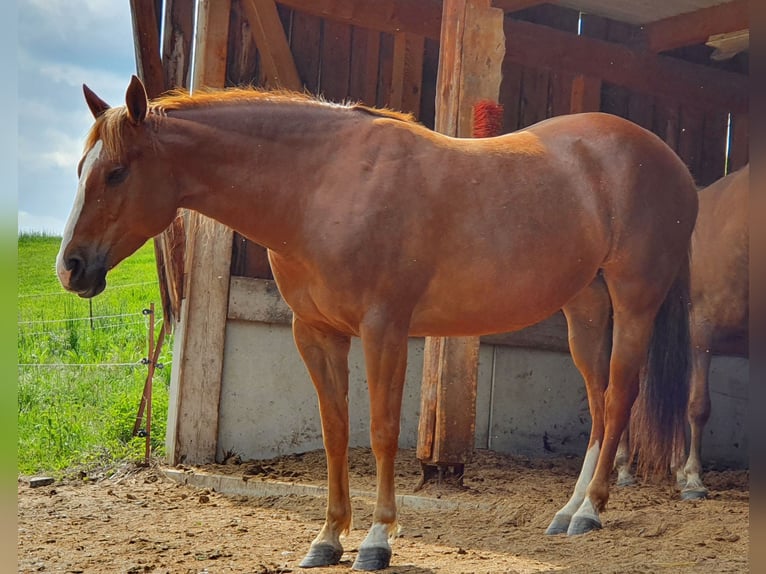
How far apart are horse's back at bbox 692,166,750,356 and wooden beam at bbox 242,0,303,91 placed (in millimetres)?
3113

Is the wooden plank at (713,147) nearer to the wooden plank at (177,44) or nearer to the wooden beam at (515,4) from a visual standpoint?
the wooden beam at (515,4)

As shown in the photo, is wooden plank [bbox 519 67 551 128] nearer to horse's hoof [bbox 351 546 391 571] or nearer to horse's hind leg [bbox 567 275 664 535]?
horse's hind leg [bbox 567 275 664 535]

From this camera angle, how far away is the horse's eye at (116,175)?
3.27 m

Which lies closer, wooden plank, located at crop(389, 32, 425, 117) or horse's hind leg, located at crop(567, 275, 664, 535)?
horse's hind leg, located at crop(567, 275, 664, 535)

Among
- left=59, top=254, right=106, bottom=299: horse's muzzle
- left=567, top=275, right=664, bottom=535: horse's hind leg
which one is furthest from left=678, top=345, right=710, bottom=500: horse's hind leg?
left=59, top=254, right=106, bottom=299: horse's muzzle

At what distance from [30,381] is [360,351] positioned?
5087 mm

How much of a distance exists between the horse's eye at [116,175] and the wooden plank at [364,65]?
3688 millimetres

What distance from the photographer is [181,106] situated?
350 cm

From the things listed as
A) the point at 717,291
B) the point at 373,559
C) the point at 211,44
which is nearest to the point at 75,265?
the point at 373,559

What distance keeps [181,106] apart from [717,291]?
395cm

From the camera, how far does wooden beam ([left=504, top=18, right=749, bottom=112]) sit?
6.97 metres

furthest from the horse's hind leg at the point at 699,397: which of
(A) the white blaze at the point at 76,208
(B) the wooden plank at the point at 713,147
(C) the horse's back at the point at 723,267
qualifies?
(A) the white blaze at the point at 76,208

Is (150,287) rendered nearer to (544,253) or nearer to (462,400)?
(462,400)

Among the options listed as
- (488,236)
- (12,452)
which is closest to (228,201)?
(488,236)
